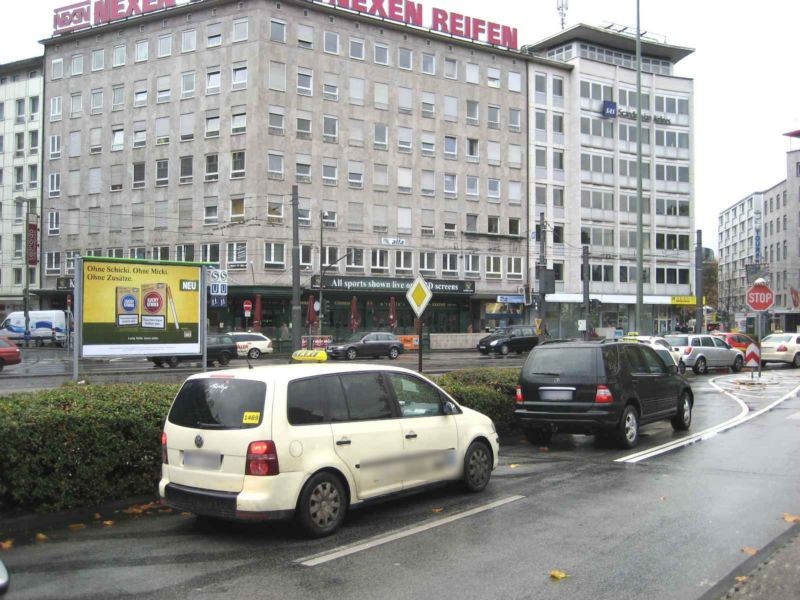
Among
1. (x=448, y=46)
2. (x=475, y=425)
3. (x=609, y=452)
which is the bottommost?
(x=609, y=452)

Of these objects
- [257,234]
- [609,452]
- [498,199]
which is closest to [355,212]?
[257,234]

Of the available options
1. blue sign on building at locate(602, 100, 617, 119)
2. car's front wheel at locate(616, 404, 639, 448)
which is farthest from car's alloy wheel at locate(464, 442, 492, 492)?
blue sign on building at locate(602, 100, 617, 119)

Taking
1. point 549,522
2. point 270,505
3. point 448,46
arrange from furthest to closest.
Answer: point 448,46 → point 549,522 → point 270,505

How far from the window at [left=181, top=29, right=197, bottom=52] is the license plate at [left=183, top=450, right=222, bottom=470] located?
4956 cm

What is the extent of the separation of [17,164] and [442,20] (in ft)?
121

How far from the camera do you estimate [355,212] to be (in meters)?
52.7

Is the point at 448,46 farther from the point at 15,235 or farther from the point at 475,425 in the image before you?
the point at 475,425

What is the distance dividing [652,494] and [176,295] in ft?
33.9

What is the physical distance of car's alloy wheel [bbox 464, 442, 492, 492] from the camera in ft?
25.5

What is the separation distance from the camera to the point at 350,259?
2056 inches

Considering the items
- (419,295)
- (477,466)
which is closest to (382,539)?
(477,466)

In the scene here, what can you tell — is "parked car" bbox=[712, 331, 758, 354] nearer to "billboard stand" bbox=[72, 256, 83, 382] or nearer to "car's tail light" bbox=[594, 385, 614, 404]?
"car's tail light" bbox=[594, 385, 614, 404]

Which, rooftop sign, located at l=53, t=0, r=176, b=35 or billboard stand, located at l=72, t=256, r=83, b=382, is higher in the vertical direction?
rooftop sign, located at l=53, t=0, r=176, b=35

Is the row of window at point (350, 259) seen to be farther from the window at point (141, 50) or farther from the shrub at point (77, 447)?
the shrub at point (77, 447)
